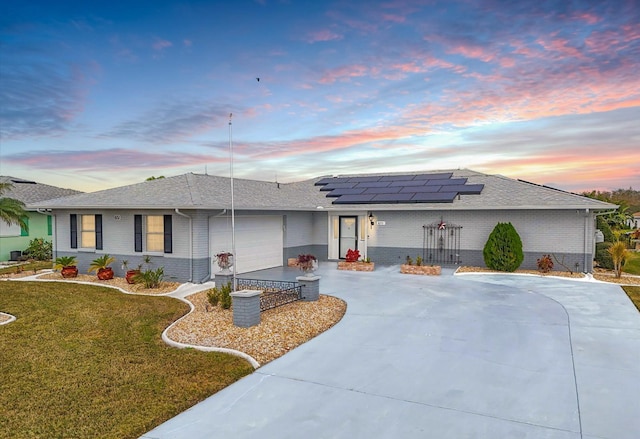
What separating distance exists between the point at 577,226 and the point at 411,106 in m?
7.65

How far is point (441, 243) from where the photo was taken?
17688mm

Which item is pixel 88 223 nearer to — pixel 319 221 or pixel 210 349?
pixel 319 221

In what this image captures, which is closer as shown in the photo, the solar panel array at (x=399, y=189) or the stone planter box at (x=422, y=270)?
the stone planter box at (x=422, y=270)

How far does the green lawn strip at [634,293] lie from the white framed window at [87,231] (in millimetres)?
17270

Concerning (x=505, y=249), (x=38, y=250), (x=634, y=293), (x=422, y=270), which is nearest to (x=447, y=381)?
(x=634, y=293)

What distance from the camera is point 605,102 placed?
14.9 metres

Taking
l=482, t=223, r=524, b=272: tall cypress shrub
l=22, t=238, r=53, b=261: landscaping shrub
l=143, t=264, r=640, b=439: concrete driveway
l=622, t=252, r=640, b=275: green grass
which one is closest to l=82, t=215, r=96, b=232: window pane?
l=22, t=238, r=53, b=261: landscaping shrub

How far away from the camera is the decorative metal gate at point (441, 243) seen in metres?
17.5

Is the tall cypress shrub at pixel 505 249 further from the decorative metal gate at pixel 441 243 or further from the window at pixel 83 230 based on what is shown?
the window at pixel 83 230

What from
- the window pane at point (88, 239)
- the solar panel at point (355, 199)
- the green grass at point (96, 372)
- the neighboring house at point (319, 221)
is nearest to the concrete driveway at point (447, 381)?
the green grass at point (96, 372)

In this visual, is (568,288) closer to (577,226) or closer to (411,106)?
(577,226)

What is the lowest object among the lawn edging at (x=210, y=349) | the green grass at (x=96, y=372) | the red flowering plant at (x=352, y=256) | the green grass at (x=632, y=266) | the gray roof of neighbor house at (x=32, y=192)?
the green grass at (x=632, y=266)

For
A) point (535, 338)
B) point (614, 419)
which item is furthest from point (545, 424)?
point (535, 338)

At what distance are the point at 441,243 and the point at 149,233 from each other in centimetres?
1139
